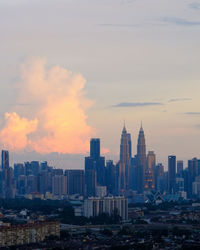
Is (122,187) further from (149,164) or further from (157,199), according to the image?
(157,199)

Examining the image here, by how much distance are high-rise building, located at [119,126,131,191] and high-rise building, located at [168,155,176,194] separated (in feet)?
21.7

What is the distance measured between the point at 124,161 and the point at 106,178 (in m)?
6.54

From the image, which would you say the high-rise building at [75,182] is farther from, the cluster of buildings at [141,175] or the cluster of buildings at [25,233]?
the cluster of buildings at [25,233]

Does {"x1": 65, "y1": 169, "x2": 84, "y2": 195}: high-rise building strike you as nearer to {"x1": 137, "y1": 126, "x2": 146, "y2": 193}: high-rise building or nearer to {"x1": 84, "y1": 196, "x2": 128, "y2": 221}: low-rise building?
{"x1": 137, "y1": 126, "x2": 146, "y2": 193}: high-rise building

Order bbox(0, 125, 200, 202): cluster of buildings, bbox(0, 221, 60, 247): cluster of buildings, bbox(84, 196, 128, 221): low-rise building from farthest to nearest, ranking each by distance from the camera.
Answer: bbox(0, 125, 200, 202): cluster of buildings, bbox(84, 196, 128, 221): low-rise building, bbox(0, 221, 60, 247): cluster of buildings

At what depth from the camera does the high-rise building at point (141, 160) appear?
123688 mm

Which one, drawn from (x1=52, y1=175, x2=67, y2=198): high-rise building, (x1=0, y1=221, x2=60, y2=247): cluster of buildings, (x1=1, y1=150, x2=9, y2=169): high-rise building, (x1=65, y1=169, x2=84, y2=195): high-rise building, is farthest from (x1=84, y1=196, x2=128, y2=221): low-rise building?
(x1=1, y1=150, x2=9, y2=169): high-rise building

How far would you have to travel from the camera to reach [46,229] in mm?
46469

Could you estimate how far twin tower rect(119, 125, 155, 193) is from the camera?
12250cm

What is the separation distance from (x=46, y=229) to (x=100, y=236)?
4.24 metres

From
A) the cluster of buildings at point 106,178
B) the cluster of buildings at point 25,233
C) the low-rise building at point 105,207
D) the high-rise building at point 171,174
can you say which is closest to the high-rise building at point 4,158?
the cluster of buildings at point 106,178

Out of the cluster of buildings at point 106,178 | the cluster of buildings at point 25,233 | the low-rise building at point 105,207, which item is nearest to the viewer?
the cluster of buildings at point 25,233

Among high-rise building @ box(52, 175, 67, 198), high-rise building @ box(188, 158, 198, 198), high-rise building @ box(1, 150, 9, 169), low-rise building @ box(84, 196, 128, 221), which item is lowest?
low-rise building @ box(84, 196, 128, 221)

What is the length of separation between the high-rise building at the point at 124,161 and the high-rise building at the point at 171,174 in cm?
661
